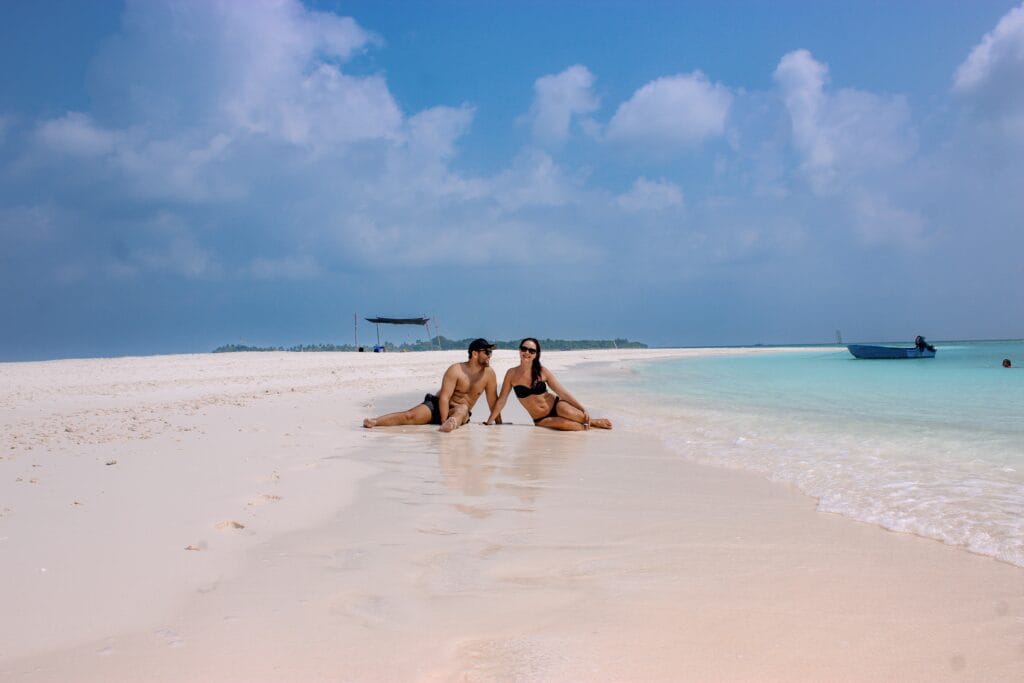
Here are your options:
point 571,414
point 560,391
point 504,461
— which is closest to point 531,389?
point 560,391

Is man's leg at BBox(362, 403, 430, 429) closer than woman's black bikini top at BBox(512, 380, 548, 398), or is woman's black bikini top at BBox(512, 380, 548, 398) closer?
man's leg at BBox(362, 403, 430, 429)

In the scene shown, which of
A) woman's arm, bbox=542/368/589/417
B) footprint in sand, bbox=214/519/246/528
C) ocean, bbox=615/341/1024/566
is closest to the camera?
footprint in sand, bbox=214/519/246/528

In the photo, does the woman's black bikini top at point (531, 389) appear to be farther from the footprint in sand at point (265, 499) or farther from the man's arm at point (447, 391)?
the footprint in sand at point (265, 499)

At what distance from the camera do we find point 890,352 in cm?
3525

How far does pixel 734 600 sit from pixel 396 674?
4.07 feet

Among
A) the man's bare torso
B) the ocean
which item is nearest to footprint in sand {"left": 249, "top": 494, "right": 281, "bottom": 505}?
the ocean

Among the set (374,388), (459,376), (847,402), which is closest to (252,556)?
(459,376)

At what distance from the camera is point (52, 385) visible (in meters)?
12.9

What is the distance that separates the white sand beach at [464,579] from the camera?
185 cm

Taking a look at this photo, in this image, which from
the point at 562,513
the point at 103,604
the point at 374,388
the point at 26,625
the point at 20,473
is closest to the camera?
the point at 26,625

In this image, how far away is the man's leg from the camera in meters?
7.66

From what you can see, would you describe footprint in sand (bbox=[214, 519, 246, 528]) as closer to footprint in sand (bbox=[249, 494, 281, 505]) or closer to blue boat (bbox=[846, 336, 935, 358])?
footprint in sand (bbox=[249, 494, 281, 505])

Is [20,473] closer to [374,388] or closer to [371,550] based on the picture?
[371,550]

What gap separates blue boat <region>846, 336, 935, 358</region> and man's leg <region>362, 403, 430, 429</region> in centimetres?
3381
